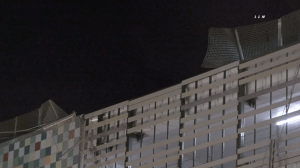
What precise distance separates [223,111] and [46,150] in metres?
9.96

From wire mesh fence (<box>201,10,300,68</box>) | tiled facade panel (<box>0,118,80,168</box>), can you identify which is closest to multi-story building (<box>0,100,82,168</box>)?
tiled facade panel (<box>0,118,80,168</box>)

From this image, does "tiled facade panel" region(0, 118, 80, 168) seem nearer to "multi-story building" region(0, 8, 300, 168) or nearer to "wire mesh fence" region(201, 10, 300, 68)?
"multi-story building" region(0, 8, 300, 168)

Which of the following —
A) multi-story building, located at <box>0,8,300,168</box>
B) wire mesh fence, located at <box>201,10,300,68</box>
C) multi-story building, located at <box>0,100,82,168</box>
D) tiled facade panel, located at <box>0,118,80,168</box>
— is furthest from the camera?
multi-story building, located at <box>0,100,82,168</box>

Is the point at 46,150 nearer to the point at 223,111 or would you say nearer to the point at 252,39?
the point at 223,111

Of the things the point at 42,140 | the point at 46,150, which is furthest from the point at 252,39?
the point at 42,140

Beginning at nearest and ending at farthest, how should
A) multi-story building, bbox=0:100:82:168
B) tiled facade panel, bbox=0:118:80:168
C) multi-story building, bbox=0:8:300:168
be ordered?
multi-story building, bbox=0:8:300:168 → tiled facade panel, bbox=0:118:80:168 → multi-story building, bbox=0:100:82:168

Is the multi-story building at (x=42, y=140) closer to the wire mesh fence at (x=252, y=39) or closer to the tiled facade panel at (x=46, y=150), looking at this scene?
the tiled facade panel at (x=46, y=150)

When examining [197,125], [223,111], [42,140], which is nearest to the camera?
[223,111]

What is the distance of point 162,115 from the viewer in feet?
69.5

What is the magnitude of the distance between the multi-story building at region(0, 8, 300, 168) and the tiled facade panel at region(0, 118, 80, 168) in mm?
91

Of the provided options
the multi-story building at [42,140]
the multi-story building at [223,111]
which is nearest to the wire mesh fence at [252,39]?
the multi-story building at [223,111]

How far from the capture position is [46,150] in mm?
25188

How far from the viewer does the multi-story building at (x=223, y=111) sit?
17.0m

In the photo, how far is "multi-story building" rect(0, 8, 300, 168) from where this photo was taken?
55.9 ft
